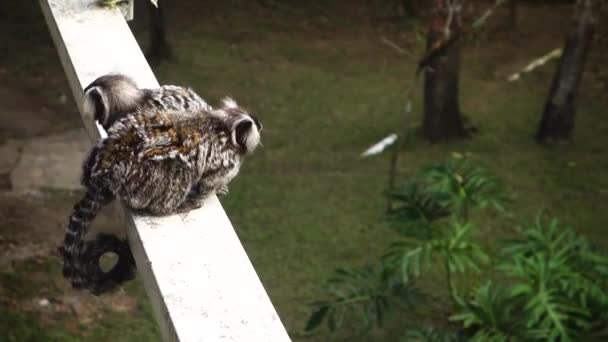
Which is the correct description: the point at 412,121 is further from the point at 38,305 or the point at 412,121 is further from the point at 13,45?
the point at 38,305

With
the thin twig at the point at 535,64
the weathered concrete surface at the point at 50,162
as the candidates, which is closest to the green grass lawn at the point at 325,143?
the thin twig at the point at 535,64

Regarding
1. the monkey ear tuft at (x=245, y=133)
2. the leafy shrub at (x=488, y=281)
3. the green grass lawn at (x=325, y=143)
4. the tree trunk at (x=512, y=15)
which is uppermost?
the monkey ear tuft at (x=245, y=133)

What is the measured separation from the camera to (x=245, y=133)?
12.6ft

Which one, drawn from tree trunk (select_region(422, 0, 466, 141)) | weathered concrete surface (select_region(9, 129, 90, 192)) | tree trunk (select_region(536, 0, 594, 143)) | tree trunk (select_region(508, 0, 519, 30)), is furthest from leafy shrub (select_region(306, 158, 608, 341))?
tree trunk (select_region(508, 0, 519, 30))

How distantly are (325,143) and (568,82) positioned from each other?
2452 millimetres

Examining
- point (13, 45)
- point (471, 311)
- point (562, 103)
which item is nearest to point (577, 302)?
point (471, 311)

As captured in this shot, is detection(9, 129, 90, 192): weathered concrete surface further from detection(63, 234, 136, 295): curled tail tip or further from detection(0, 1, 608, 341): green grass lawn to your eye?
detection(63, 234, 136, 295): curled tail tip

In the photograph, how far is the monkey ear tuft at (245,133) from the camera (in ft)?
12.5

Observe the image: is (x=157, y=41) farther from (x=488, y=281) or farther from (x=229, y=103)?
(x=229, y=103)

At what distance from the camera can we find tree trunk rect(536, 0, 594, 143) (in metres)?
9.67

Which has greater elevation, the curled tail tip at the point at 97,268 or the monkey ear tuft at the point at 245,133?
the monkey ear tuft at the point at 245,133

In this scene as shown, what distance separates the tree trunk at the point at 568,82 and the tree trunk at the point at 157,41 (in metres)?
4.21

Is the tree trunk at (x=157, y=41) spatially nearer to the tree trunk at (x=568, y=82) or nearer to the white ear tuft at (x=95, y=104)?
the tree trunk at (x=568, y=82)

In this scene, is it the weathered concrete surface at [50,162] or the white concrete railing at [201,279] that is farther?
the weathered concrete surface at [50,162]
